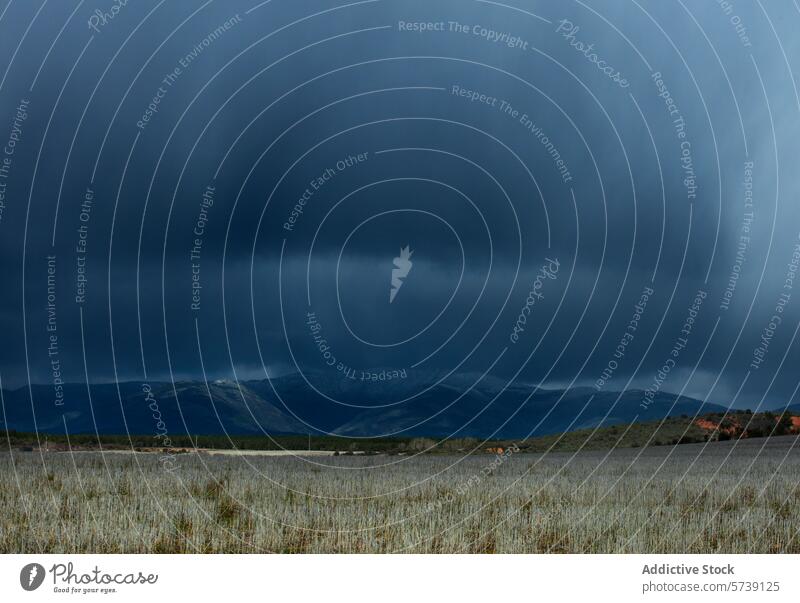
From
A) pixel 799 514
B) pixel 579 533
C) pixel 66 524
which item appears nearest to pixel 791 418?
pixel 799 514

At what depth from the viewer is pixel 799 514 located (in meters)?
23.0

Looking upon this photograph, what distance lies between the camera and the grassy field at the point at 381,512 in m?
18.0

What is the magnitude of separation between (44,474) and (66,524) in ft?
40.2
